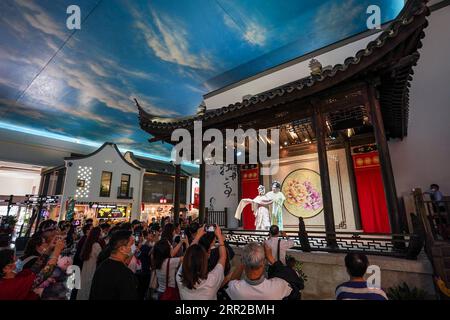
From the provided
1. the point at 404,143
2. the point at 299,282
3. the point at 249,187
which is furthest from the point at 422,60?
the point at 299,282

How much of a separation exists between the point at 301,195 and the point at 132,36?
29.2 feet

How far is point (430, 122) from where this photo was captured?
6.94m

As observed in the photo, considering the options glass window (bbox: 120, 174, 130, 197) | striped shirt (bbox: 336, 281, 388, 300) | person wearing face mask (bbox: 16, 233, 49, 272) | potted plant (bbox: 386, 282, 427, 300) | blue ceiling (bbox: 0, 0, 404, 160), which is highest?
blue ceiling (bbox: 0, 0, 404, 160)

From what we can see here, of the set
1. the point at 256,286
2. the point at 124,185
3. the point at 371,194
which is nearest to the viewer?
the point at 256,286

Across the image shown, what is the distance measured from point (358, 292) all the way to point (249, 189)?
8.20 metres

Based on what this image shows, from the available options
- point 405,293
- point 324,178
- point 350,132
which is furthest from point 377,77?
point 350,132

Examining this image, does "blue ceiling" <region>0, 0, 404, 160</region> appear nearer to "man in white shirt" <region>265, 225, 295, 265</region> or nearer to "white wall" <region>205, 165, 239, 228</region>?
"white wall" <region>205, 165, 239, 228</region>

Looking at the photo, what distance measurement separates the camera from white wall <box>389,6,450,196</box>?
265 inches

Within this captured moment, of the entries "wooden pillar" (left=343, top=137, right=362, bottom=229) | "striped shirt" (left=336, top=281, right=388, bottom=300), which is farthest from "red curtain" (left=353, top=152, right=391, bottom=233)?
"striped shirt" (left=336, top=281, right=388, bottom=300)

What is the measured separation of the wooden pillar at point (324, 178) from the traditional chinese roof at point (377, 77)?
1.81 ft

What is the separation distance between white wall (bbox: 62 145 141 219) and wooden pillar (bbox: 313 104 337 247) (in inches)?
718

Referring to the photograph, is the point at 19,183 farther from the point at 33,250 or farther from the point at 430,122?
the point at 430,122

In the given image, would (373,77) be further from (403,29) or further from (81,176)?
(81,176)

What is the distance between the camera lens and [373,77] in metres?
4.16
